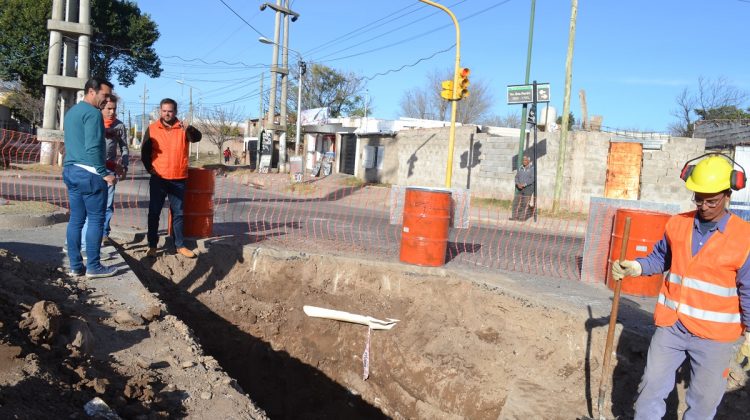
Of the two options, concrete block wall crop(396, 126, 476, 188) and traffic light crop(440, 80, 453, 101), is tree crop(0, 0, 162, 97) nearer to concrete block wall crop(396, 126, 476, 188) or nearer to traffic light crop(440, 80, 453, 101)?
concrete block wall crop(396, 126, 476, 188)

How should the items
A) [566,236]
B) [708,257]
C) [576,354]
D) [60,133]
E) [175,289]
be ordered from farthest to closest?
[60,133], [566,236], [175,289], [576,354], [708,257]

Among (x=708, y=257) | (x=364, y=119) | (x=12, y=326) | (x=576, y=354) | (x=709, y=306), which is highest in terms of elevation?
(x=364, y=119)

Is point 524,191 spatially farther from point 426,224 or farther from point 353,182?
point 353,182

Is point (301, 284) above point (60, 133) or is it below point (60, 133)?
below

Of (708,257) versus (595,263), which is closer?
(708,257)

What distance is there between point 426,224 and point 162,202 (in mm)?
3253

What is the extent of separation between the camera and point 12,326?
3.29 meters

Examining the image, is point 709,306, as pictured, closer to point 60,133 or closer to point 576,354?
point 576,354

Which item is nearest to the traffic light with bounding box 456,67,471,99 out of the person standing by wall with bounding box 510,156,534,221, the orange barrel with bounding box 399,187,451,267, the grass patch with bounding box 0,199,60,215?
the person standing by wall with bounding box 510,156,534,221

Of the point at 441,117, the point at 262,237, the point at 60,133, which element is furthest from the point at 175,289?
the point at 441,117

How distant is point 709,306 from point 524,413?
2139 millimetres

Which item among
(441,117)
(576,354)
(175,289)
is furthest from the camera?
(441,117)

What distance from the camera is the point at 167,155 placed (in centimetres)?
635

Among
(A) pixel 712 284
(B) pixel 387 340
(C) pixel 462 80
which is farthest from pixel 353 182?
(A) pixel 712 284
